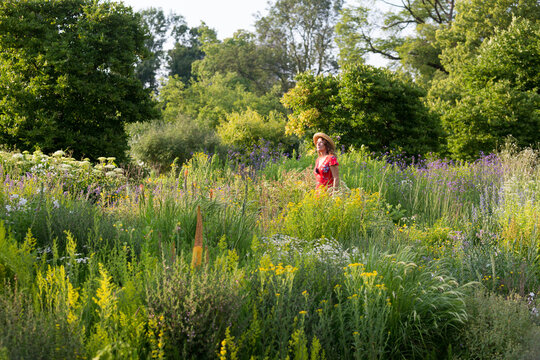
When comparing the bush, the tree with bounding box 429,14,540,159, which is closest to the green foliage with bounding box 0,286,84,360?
the bush

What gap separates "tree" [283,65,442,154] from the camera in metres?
13.0

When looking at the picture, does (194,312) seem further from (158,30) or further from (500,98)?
(158,30)

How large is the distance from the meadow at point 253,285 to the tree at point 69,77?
723 cm

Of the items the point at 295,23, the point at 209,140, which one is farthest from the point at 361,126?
the point at 295,23

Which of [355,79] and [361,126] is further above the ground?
[355,79]

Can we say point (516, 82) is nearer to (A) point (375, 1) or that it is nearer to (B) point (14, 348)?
(A) point (375, 1)

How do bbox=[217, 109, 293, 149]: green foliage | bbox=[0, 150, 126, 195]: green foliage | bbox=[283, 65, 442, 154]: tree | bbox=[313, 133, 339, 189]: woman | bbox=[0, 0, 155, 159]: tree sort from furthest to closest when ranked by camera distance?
bbox=[217, 109, 293, 149]: green foliage → bbox=[283, 65, 442, 154]: tree → bbox=[0, 0, 155, 159]: tree → bbox=[0, 150, 126, 195]: green foliage → bbox=[313, 133, 339, 189]: woman

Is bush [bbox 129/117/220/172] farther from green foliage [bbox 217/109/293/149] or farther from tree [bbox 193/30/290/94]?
tree [bbox 193/30/290/94]

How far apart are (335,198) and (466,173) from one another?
5010 millimetres

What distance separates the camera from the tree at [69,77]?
1134 centimetres

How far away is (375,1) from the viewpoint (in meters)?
25.9

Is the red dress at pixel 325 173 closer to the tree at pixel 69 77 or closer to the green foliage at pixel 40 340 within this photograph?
the green foliage at pixel 40 340

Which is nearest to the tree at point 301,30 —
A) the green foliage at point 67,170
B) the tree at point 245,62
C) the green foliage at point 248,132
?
the tree at point 245,62

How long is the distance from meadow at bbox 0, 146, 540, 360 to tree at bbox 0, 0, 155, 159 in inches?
285
